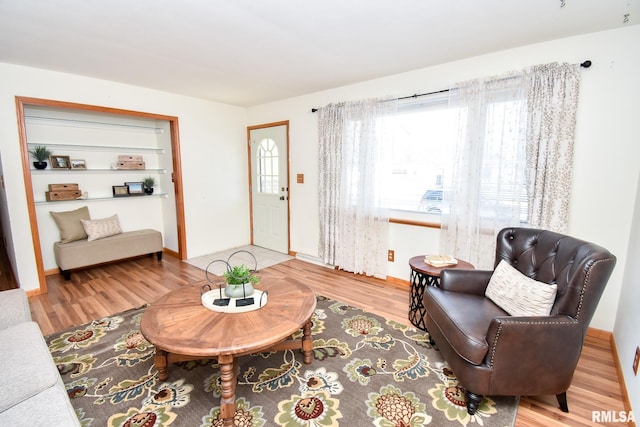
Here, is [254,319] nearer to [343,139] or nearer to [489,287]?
[489,287]

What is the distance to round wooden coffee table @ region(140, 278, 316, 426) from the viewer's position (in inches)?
58.3

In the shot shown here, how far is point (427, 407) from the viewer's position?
5.50ft

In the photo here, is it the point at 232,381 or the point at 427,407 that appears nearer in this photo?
the point at 232,381

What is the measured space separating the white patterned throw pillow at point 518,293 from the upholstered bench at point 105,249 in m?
4.25

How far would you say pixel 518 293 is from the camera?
1820 mm

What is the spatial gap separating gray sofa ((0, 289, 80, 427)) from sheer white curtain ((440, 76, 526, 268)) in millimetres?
2996

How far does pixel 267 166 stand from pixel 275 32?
2720 millimetres

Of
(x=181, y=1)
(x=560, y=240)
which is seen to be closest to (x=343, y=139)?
(x=181, y=1)

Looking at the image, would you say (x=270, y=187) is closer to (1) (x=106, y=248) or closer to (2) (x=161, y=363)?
(1) (x=106, y=248)

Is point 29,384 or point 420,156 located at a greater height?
point 420,156

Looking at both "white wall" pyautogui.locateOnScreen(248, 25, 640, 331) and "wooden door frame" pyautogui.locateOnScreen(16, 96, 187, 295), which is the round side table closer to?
"white wall" pyautogui.locateOnScreen(248, 25, 640, 331)

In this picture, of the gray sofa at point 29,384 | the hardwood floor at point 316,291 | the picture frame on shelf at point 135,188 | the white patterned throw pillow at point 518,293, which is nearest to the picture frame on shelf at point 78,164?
the picture frame on shelf at point 135,188

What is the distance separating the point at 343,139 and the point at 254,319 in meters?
2.60

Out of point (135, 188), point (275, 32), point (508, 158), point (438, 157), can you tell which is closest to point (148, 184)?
point (135, 188)
